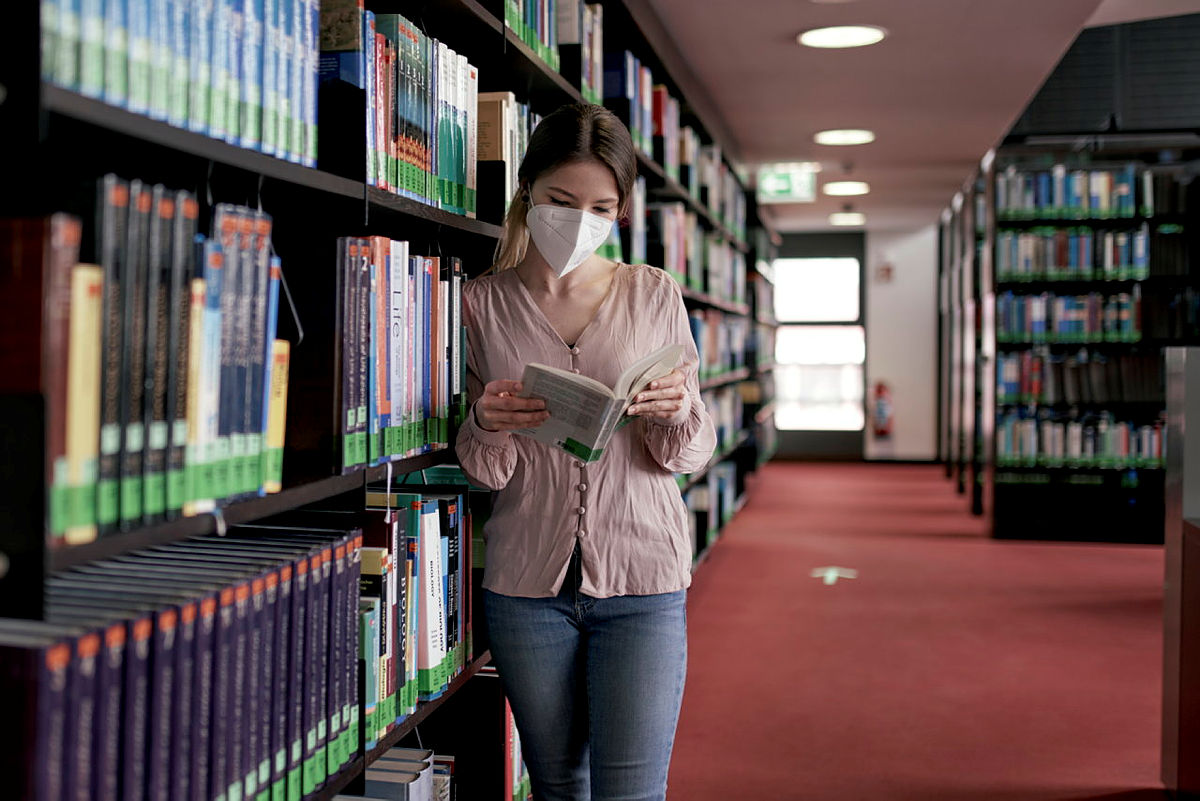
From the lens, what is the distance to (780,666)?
412 centimetres

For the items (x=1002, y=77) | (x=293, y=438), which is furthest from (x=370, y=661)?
(x=1002, y=77)

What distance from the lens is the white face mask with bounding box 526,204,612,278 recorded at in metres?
1.73

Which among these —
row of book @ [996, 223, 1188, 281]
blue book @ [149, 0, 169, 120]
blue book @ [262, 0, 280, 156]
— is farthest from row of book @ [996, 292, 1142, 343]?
blue book @ [149, 0, 169, 120]

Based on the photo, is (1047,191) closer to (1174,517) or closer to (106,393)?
(1174,517)

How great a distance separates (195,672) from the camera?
1.16 meters

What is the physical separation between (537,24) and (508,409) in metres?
1.24

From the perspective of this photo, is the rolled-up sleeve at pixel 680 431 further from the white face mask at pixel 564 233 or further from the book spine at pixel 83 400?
the book spine at pixel 83 400

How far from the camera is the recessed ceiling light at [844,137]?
22.7ft

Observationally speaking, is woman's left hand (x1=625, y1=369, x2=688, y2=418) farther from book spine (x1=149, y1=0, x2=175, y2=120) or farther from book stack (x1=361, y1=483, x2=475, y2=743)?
book spine (x1=149, y1=0, x2=175, y2=120)

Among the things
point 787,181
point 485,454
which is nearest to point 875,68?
point 787,181

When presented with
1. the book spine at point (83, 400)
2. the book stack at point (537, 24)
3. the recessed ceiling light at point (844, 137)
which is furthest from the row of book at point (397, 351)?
the recessed ceiling light at point (844, 137)

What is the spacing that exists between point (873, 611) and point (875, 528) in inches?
106

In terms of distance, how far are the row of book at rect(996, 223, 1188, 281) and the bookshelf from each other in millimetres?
5133

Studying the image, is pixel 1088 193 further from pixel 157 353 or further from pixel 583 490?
pixel 157 353
